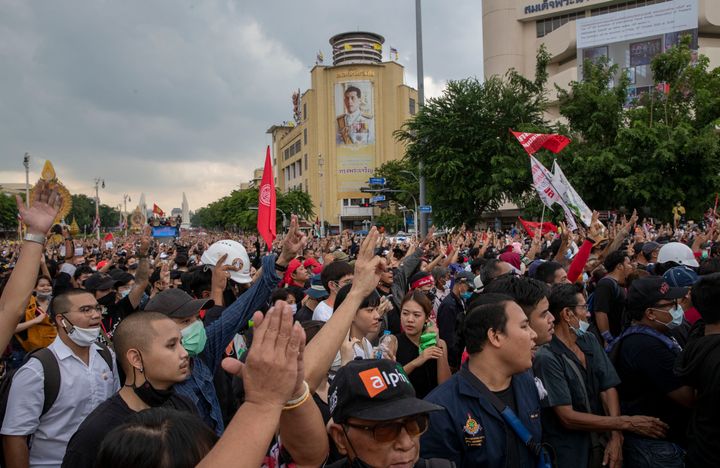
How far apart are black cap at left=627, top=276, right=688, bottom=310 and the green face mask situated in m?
3.02

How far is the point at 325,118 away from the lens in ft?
262

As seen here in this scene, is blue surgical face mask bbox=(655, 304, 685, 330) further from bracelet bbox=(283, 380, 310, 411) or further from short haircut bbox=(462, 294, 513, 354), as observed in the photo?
bracelet bbox=(283, 380, 310, 411)

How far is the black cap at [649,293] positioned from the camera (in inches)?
156

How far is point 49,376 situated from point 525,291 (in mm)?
3055

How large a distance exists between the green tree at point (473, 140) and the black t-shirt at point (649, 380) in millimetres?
20352

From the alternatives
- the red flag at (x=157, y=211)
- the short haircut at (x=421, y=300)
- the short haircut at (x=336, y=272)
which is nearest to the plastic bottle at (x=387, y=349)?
the short haircut at (x=421, y=300)

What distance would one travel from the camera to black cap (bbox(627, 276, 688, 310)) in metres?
3.96

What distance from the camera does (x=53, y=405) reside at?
339cm

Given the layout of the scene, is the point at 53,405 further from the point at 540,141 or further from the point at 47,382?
the point at 540,141

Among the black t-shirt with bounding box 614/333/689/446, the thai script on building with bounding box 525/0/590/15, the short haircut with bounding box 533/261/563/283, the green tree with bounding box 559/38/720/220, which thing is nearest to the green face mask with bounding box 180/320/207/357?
the black t-shirt with bounding box 614/333/689/446

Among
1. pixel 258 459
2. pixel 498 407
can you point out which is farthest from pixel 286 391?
pixel 498 407

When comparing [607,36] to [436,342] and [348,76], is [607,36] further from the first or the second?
[436,342]

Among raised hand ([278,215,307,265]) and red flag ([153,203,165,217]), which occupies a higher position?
red flag ([153,203,165,217])

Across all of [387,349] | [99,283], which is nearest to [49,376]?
[387,349]
